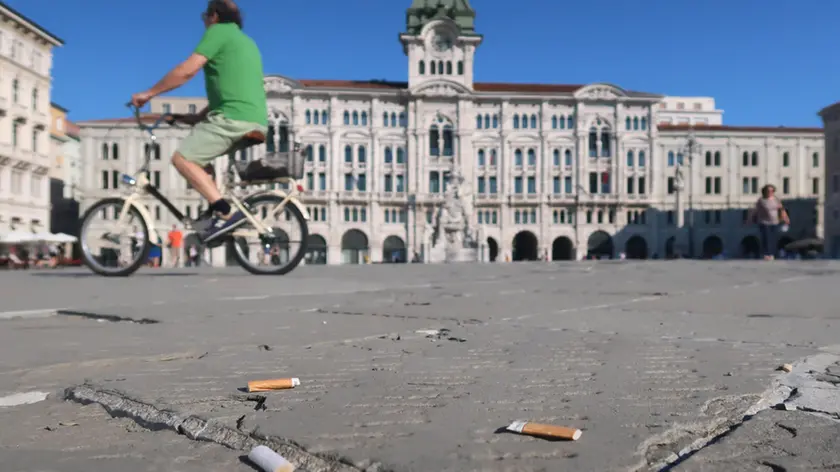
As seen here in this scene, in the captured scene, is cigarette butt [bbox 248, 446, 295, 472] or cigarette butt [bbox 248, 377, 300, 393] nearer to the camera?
cigarette butt [bbox 248, 446, 295, 472]

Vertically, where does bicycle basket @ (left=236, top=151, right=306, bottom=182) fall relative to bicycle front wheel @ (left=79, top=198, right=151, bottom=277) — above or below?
above

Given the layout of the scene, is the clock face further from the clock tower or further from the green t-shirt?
the green t-shirt

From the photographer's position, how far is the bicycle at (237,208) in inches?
237

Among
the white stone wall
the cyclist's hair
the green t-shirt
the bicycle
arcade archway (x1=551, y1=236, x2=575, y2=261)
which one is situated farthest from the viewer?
arcade archway (x1=551, y1=236, x2=575, y2=261)

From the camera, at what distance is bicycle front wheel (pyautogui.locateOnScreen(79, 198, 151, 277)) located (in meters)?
6.38

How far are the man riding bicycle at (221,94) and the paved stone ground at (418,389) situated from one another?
2181 millimetres

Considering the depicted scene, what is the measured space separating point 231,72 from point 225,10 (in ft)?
1.76

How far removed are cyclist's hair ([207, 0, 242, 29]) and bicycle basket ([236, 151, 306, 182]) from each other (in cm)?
115

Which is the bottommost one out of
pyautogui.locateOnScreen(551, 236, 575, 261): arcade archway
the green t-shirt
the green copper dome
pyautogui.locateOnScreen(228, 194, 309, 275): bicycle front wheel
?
pyautogui.locateOnScreen(551, 236, 575, 261): arcade archway

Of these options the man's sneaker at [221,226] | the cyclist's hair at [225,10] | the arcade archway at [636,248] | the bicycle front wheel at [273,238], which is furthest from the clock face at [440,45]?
the man's sneaker at [221,226]

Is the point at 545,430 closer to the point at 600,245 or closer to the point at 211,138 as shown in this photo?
the point at 211,138

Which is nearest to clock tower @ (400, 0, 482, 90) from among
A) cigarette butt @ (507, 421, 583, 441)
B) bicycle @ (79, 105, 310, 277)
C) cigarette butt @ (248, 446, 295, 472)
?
bicycle @ (79, 105, 310, 277)

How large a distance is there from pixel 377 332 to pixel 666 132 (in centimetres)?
5835

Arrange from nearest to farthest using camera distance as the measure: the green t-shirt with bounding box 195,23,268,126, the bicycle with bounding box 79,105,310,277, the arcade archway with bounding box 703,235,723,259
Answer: the green t-shirt with bounding box 195,23,268,126 < the bicycle with bounding box 79,105,310,277 < the arcade archway with bounding box 703,235,723,259
